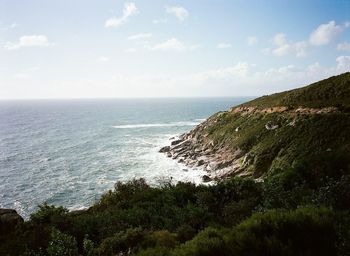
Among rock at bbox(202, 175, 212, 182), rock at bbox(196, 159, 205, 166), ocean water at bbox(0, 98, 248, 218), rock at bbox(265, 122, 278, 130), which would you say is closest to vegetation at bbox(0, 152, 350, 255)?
rock at bbox(202, 175, 212, 182)

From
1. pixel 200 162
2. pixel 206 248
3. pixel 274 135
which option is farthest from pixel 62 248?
pixel 200 162

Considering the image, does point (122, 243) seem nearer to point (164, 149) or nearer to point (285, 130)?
point (285, 130)

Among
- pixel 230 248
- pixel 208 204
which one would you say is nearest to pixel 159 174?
pixel 208 204

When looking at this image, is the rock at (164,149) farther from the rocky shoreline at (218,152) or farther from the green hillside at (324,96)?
the green hillside at (324,96)

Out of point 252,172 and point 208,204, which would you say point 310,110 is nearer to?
point 252,172

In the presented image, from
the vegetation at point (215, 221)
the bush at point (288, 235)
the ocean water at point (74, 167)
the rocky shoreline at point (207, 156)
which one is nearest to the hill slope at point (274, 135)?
the rocky shoreline at point (207, 156)

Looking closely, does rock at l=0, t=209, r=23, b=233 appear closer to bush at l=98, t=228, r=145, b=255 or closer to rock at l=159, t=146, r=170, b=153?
bush at l=98, t=228, r=145, b=255

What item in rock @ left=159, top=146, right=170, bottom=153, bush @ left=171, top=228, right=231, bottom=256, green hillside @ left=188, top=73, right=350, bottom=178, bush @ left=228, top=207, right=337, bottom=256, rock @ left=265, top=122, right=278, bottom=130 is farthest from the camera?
rock @ left=159, top=146, right=170, bottom=153
